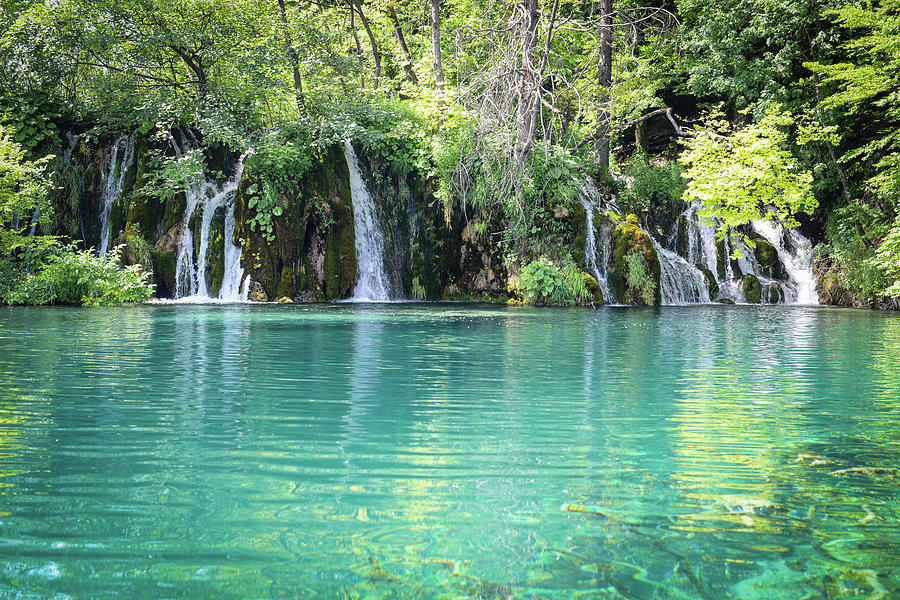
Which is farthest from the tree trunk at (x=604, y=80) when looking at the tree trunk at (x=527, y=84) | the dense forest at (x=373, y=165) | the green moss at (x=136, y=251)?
the green moss at (x=136, y=251)

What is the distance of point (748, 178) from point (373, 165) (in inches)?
389

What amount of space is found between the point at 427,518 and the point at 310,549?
0.43 meters

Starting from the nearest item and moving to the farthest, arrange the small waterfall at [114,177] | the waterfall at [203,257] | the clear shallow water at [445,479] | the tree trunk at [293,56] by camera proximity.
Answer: the clear shallow water at [445,479] → the waterfall at [203,257] → the small waterfall at [114,177] → the tree trunk at [293,56]

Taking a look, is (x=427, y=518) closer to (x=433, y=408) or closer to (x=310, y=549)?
(x=310, y=549)

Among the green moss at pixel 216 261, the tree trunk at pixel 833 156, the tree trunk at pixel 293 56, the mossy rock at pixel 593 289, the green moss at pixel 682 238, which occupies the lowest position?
the mossy rock at pixel 593 289

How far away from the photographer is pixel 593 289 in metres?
16.3

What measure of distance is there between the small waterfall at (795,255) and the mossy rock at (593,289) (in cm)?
615

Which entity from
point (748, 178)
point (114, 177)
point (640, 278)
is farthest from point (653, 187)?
point (114, 177)

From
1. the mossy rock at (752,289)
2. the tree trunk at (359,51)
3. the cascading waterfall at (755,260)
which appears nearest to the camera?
the mossy rock at (752,289)

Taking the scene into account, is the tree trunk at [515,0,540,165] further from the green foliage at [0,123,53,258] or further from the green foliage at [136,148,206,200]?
the green foliage at [136,148,206,200]

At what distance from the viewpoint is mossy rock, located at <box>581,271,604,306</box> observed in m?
16.2

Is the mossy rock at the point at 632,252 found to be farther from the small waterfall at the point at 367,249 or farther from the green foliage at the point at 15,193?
the green foliage at the point at 15,193

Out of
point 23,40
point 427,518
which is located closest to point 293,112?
Result: point 23,40

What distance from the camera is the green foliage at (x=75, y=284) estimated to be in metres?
14.6
